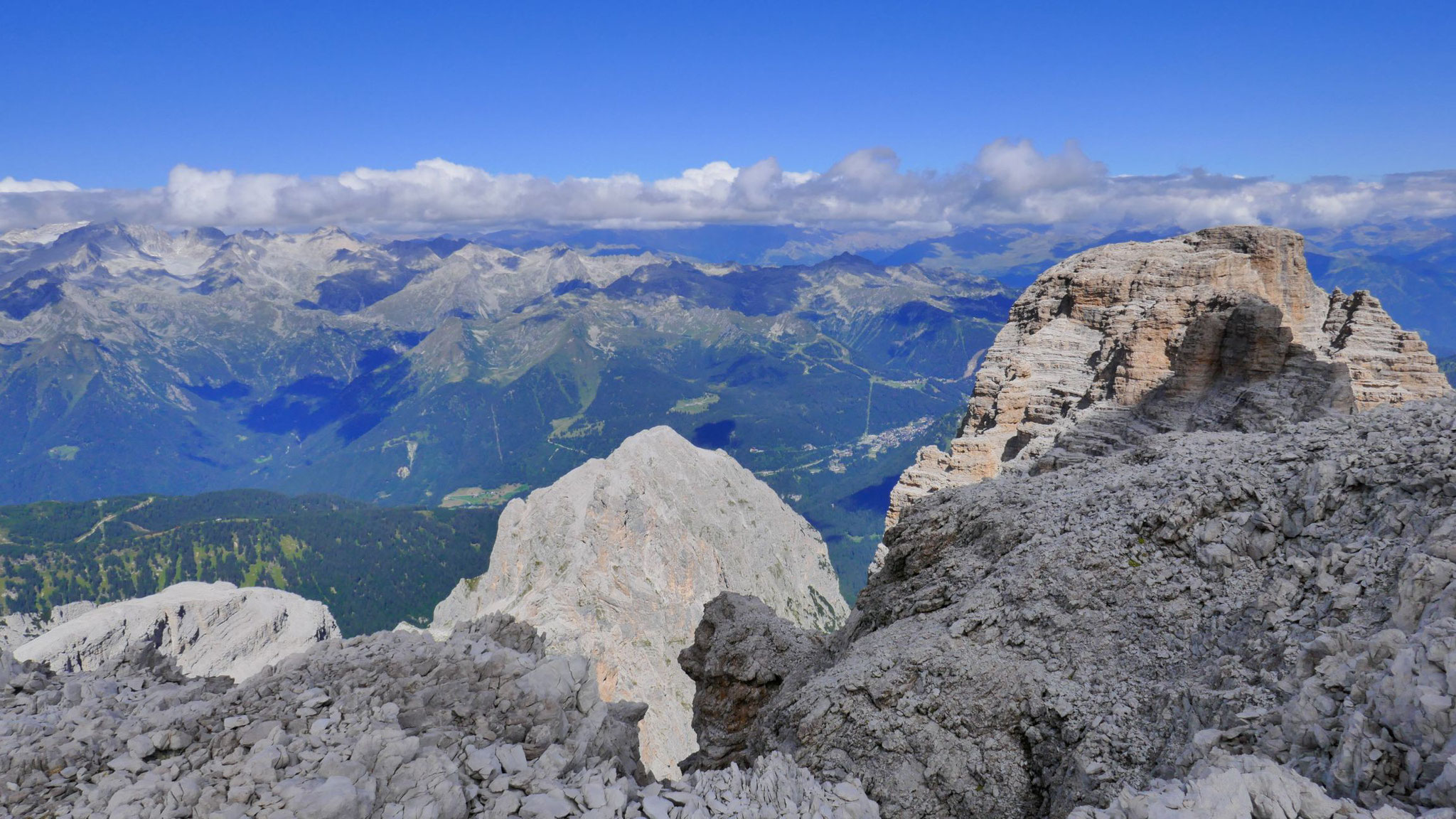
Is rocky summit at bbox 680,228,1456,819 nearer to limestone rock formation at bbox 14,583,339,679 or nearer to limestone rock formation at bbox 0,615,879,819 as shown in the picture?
limestone rock formation at bbox 0,615,879,819

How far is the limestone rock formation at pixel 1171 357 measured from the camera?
3516 cm

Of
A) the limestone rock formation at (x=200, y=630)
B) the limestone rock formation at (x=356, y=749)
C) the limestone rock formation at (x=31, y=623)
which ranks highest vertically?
the limestone rock formation at (x=356, y=749)

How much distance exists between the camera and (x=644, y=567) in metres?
94.9

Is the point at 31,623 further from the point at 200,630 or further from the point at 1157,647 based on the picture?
the point at 1157,647

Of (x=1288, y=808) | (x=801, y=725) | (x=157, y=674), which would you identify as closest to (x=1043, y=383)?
(x=801, y=725)

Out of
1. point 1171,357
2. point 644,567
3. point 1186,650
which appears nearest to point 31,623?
point 644,567

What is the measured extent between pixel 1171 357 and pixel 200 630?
11016cm

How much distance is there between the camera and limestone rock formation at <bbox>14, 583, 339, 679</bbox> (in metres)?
76.4

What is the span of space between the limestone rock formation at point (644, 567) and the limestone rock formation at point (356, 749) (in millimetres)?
53294

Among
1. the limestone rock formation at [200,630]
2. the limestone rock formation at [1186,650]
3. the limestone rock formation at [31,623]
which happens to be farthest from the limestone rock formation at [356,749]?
the limestone rock formation at [31,623]

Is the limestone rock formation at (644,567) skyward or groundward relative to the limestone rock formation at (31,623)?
skyward

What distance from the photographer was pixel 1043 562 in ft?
48.2

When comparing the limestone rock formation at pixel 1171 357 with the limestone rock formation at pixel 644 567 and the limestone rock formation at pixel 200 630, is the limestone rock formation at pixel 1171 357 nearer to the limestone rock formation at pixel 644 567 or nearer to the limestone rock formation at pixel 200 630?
the limestone rock formation at pixel 644 567

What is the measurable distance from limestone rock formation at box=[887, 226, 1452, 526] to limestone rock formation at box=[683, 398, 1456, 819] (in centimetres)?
1553
